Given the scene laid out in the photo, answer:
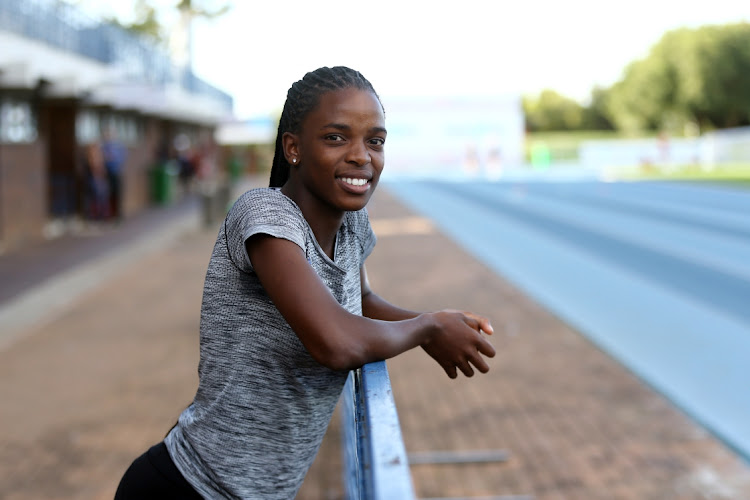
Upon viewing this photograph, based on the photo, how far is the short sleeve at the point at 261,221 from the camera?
1.61 meters

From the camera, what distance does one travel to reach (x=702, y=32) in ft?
221

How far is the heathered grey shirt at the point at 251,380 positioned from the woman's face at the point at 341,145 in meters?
0.09

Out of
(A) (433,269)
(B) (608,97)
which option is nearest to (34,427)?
(A) (433,269)

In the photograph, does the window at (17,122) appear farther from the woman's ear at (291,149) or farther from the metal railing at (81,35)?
the woman's ear at (291,149)

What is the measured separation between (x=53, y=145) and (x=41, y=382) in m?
12.8

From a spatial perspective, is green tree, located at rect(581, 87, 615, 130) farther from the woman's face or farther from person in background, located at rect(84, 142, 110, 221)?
the woman's face

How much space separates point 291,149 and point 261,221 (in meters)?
0.24

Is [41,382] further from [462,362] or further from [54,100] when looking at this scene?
[54,100]

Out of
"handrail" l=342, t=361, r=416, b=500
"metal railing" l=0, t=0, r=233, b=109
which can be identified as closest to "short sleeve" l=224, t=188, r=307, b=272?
"handrail" l=342, t=361, r=416, b=500

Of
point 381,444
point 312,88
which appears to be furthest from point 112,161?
point 381,444

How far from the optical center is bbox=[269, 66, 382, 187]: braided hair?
5.66ft

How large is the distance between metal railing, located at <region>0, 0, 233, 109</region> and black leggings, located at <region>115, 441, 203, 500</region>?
13.5 m

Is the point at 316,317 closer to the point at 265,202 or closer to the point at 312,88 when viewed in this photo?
the point at 265,202

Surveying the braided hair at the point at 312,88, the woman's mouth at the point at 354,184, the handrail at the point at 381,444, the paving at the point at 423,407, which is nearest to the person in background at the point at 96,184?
the paving at the point at 423,407
